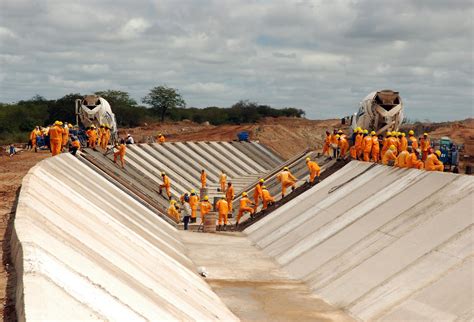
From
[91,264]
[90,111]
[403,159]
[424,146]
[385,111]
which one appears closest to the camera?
[91,264]

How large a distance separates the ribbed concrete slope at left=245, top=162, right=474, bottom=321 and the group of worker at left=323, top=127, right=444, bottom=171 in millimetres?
588

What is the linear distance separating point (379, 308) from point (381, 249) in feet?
11.0

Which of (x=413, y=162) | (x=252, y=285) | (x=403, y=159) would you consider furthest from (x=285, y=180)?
(x=252, y=285)

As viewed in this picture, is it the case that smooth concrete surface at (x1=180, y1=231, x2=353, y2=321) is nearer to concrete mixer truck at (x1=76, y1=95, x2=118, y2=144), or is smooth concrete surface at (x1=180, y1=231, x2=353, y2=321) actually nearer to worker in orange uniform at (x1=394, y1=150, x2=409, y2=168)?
worker in orange uniform at (x1=394, y1=150, x2=409, y2=168)

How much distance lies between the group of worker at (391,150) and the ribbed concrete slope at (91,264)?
28.5 ft

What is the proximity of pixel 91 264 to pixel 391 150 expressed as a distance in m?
Result: 16.6

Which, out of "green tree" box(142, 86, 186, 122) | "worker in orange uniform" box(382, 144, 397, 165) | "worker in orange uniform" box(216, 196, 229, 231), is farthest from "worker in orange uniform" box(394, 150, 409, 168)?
"green tree" box(142, 86, 186, 122)

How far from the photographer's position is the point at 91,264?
1071 cm

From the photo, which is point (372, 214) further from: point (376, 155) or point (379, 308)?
point (376, 155)

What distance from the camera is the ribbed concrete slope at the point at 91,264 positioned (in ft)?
27.3

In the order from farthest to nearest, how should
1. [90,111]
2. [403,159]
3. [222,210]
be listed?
[90,111], [222,210], [403,159]

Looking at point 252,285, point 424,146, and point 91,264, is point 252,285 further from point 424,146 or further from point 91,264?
point 424,146

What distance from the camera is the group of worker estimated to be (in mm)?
22359

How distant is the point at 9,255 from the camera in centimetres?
1116
